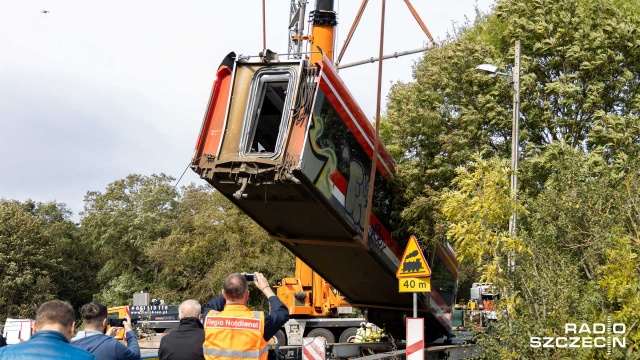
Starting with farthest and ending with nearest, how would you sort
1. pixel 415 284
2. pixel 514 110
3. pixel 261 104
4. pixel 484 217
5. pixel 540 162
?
pixel 540 162 → pixel 514 110 → pixel 484 217 → pixel 261 104 → pixel 415 284

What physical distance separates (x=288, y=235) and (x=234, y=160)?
2.75 m

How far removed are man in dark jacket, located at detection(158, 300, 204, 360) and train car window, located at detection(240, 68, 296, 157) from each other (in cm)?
556

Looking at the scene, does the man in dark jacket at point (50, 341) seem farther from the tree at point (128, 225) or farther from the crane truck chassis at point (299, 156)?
the tree at point (128, 225)

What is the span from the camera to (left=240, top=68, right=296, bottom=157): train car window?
460 inches

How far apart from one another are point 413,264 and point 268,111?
3274 millimetres

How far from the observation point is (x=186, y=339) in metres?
6.04

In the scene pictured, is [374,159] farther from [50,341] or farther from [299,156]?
[50,341]

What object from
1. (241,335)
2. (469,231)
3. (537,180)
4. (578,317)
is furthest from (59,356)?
(537,180)

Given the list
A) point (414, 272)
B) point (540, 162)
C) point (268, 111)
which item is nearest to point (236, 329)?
point (414, 272)

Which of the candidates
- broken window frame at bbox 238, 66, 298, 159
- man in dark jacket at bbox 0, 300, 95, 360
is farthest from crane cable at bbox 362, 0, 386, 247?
man in dark jacket at bbox 0, 300, 95, 360

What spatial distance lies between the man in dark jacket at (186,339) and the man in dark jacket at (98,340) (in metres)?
0.25

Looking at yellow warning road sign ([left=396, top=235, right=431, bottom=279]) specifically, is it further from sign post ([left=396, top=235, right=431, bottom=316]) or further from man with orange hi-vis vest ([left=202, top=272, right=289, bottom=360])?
man with orange hi-vis vest ([left=202, top=272, right=289, bottom=360])

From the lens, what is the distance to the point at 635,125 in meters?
15.4

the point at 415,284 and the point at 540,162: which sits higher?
the point at 540,162
